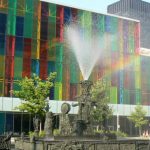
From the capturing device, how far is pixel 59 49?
70.2m

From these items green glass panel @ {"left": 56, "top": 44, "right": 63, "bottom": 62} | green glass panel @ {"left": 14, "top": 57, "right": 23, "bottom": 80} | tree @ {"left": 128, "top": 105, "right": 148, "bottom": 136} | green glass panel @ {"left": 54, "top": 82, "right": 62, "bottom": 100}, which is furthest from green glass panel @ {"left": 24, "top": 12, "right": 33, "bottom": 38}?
tree @ {"left": 128, "top": 105, "right": 148, "bottom": 136}

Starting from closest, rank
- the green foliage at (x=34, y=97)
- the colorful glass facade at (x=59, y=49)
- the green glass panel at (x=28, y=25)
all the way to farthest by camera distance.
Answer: the green foliage at (x=34, y=97) < the colorful glass facade at (x=59, y=49) < the green glass panel at (x=28, y=25)

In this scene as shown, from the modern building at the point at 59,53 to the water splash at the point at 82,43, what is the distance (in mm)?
390

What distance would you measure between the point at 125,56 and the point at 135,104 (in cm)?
964

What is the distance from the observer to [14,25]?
66312mm

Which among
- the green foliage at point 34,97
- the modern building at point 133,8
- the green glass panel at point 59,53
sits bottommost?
the green foliage at point 34,97

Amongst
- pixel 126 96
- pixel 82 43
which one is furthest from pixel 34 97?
pixel 126 96

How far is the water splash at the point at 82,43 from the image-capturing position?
68.0 meters

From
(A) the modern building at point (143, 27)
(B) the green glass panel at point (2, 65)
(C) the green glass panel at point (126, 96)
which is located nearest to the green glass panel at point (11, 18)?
(B) the green glass panel at point (2, 65)

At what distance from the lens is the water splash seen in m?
68.0

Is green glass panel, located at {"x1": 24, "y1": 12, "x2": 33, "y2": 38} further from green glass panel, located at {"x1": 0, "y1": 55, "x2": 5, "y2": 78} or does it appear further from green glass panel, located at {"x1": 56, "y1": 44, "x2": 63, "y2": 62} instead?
green glass panel, located at {"x1": 0, "y1": 55, "x2": 5, "y2": 78}

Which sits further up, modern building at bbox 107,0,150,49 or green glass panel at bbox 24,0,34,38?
modern building at bbox 107,0,150,49

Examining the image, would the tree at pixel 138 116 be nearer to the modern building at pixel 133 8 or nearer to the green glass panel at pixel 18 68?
the green glass panel at pixel 18 68

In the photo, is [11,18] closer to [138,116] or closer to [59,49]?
[59,49]
